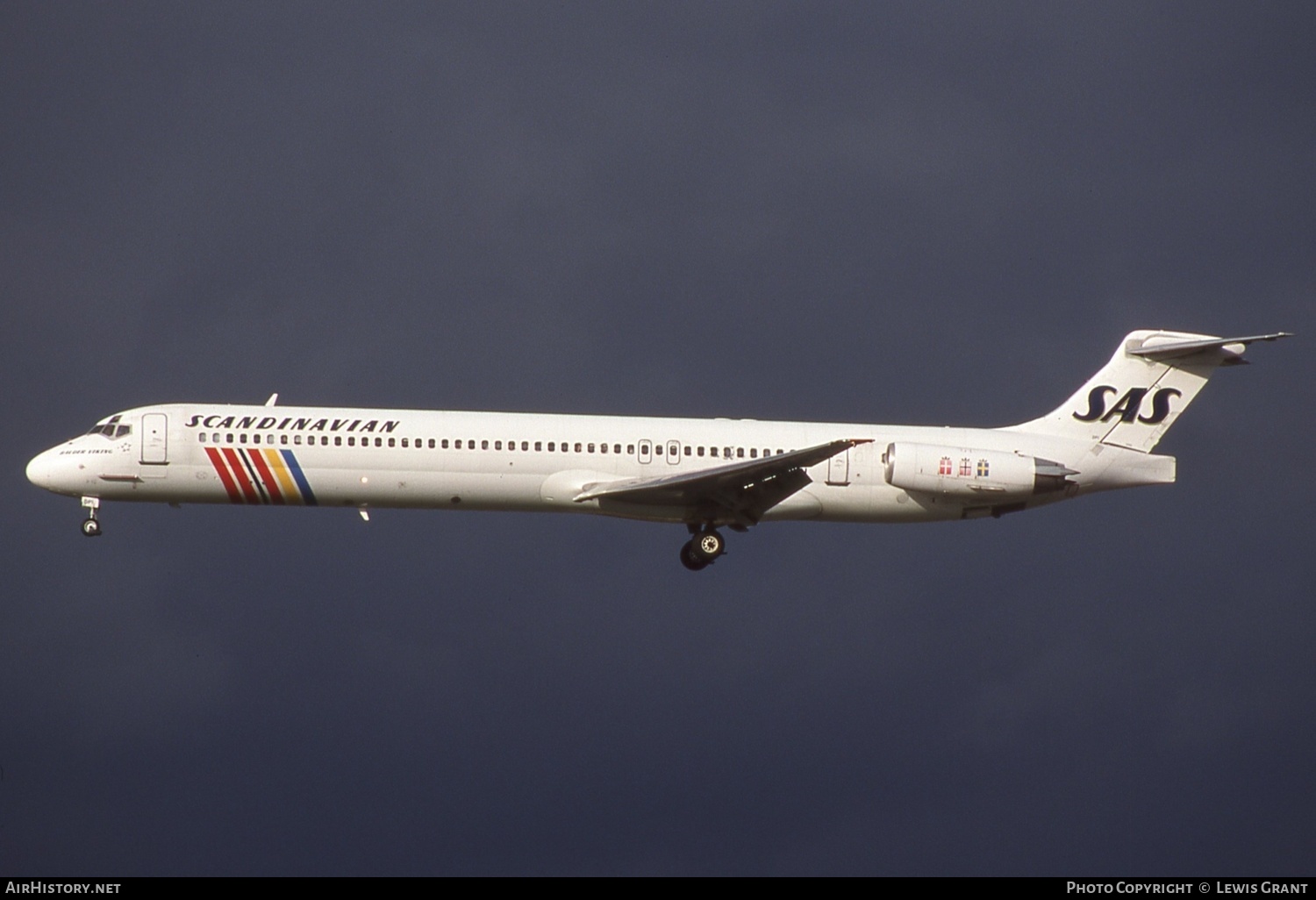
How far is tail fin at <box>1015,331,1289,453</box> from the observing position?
5569 centimetres

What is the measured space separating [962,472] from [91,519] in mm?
20011

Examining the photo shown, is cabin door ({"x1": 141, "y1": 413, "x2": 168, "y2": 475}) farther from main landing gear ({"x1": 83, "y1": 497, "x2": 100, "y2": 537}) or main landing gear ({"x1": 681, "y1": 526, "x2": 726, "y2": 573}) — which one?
main landing gear ({"x1": 681, "y1": 526, "x2": 726, "y2": 573})

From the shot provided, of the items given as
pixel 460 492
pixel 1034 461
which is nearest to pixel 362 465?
pixel 460 492

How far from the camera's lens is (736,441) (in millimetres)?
53719

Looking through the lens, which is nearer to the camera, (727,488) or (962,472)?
(727,488)

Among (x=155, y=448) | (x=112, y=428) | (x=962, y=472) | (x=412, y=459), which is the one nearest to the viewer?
(x=412, y=459)

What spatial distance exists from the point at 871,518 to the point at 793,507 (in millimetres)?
1942

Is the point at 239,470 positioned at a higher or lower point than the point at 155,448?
lower

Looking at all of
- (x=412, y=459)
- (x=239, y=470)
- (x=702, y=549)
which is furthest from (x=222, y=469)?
(x=702, y=549)

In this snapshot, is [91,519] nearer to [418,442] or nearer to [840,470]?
[418,442]

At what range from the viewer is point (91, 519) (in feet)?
174

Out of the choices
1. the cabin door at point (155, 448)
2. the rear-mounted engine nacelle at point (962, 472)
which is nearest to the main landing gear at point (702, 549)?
the rear-mounted engine nacelle at point (962, 472)

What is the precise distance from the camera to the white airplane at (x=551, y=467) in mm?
52375
